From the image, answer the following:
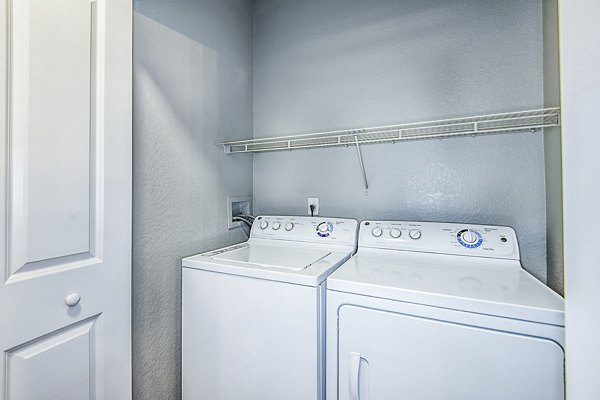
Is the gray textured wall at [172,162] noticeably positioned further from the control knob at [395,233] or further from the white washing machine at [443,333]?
the control knob at [395,233]

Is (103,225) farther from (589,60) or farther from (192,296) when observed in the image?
(589,60)

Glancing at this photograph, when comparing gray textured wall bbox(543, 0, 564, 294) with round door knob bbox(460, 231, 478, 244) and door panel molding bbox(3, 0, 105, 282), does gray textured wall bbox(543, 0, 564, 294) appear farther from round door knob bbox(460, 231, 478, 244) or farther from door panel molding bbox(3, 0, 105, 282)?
door panel molding bbox(3, 0, 105, 282)

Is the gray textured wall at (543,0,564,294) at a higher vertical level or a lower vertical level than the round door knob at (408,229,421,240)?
higher

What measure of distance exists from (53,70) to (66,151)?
0.86 ft

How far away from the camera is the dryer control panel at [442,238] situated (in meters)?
1.31

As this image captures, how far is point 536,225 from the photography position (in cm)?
140

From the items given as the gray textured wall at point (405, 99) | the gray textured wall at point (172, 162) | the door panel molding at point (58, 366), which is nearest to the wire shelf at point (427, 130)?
the gray textured wall at point (405, 99)

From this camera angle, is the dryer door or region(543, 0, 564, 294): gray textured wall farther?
region(543, 0, 564, 294): gray textured wall

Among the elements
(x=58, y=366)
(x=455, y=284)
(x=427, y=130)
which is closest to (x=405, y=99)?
(x=427, y=130)

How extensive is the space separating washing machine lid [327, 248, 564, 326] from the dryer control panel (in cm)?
4

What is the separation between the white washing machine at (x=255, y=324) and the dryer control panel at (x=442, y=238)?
0.70ft

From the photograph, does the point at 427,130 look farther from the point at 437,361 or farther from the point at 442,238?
the point at 437,361

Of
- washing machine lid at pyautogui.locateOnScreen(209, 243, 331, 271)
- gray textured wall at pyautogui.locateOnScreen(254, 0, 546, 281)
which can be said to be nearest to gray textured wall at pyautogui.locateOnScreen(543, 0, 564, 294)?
gray textured wall at pyautogui.locateOnScreen(254, 0, 546, 281)

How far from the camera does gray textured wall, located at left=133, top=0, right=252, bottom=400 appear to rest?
4.18ft
